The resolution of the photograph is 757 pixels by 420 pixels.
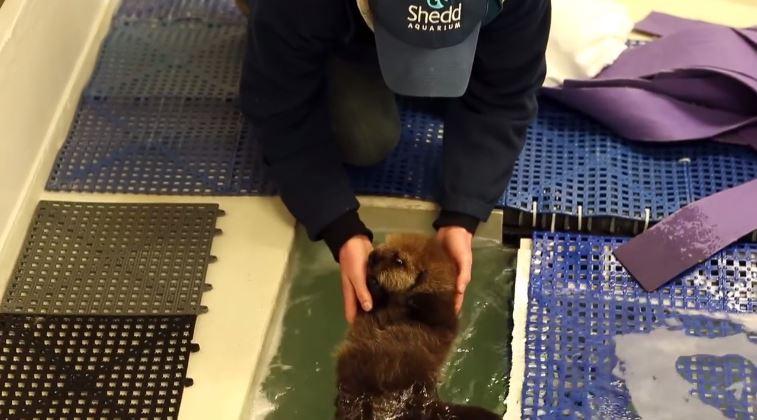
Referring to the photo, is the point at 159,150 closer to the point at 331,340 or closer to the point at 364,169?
the point at 364,169

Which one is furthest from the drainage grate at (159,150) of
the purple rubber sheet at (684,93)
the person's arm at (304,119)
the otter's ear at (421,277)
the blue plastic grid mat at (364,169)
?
the purple rubber sheet at (684,93)

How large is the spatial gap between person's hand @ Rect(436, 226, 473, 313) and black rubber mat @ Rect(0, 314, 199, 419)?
43cm

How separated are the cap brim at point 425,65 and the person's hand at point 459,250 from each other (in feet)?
0.99

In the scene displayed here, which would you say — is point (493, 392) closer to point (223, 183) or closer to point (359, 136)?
point (359, 136)

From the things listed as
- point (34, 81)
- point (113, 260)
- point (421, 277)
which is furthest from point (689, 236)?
A: point (34, 81)

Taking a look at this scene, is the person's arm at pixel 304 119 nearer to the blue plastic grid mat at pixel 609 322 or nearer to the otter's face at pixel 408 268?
the otter's face at pixel 408 268

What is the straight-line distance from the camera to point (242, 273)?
4.79ft

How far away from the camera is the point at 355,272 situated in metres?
1.29

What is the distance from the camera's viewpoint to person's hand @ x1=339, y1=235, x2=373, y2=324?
124 centimetres

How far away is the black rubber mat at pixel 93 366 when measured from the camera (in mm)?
1288

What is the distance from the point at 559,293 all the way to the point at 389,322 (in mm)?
364

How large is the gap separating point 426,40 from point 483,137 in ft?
1.42

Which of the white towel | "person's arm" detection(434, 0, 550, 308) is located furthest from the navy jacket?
the white towel

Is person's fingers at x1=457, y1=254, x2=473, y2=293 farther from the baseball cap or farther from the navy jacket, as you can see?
the baseball cap
